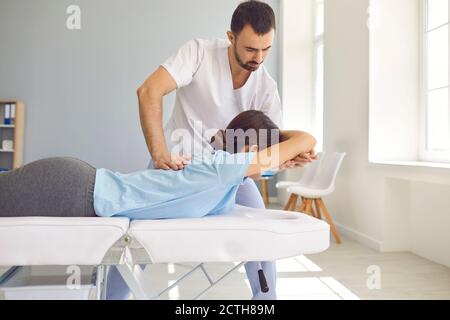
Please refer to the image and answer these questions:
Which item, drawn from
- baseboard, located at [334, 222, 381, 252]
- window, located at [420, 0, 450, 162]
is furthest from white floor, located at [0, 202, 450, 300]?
window, located at [420, 0, 450, 162]

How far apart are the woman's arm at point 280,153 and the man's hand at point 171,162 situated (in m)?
0.20

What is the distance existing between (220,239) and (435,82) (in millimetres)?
2438

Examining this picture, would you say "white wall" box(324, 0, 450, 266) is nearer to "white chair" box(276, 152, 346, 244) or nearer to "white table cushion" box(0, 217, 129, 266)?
"white chair" box(276, 152, 346, 244)

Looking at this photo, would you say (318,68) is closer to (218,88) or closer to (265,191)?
(265,191)

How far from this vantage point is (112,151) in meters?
5.42

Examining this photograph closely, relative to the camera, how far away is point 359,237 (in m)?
3.21

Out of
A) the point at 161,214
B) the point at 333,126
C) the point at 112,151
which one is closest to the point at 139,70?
the point at 112,151

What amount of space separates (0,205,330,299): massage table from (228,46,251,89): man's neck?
A: 28.4 inches

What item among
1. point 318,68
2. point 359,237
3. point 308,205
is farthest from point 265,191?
point 359,237

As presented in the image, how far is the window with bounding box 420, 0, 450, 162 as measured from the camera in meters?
2.68

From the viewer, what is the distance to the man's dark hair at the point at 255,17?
1318 mm

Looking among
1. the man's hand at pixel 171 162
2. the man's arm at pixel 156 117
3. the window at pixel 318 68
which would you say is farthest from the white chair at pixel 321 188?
the man's hand at pixel 171 162

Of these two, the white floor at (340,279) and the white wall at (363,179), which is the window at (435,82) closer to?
the white wall at (363,179)

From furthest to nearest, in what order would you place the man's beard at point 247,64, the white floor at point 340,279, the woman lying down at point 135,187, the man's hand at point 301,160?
the white floor at point 340,279
the man's beard at point 247,64
the man's hand at point 301,160
the woman lying down at point 135,187
